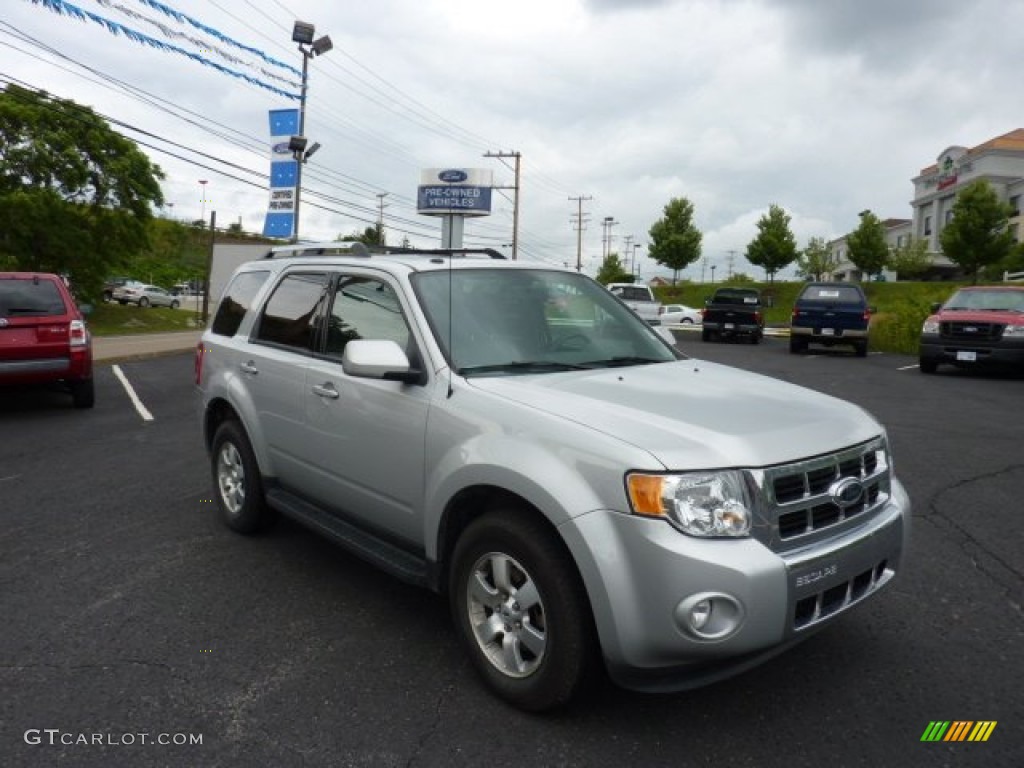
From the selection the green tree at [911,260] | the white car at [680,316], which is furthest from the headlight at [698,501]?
the green tree at [911,260]

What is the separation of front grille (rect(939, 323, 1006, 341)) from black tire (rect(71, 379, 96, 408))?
14.6 meters

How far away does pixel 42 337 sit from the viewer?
364 inches

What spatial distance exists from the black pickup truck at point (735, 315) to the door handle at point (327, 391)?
23.0 meters

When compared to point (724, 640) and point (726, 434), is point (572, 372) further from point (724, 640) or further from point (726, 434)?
point (724, 640)

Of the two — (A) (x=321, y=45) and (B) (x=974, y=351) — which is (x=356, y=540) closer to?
(B) (x=974, y=351)

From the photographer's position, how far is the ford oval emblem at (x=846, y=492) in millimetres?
2797

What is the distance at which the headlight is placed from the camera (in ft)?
8.16

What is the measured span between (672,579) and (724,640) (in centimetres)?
26

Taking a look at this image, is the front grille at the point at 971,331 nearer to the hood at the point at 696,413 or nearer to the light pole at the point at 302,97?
the hood at the point at 696,413

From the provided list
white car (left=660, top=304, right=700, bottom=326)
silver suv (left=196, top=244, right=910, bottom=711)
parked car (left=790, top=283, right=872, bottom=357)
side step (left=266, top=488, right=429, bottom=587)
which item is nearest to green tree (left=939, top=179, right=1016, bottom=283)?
white car (left=660, top=304, right=700, bottom=326)

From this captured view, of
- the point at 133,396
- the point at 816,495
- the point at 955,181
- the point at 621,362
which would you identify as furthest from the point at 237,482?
the point at 955,181

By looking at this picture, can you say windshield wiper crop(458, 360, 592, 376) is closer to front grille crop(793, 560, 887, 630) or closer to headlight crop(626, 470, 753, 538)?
headlight crop(626, 470, 753, 538)

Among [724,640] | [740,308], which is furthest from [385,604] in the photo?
[740,308]

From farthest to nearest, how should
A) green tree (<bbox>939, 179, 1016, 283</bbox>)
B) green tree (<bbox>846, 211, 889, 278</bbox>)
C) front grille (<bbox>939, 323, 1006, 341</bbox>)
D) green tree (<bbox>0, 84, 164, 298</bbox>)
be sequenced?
green tree (<bbox>846, 211, 889, 278</bbox>) → green tree (<bbox>939, 179, 1016, 283</bbox>) → green tree (<bbox>0, 84, 164, 298</bbox>) → front grille (<bbox>939, 323, 1006, 341</bbox>)
